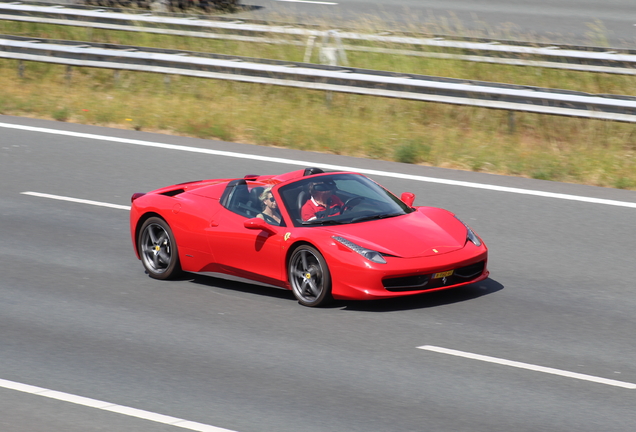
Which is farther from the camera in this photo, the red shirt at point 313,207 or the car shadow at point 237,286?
the car shadow at point 237,286

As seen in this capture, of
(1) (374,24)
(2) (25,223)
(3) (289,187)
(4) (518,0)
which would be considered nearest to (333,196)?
(3) (289,187)

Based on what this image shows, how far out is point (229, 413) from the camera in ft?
21.4

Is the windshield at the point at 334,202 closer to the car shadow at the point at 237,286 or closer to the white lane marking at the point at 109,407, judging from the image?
the car shadow at the point at 237,286

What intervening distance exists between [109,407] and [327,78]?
1191 centimetres

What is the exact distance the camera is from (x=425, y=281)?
8703mm

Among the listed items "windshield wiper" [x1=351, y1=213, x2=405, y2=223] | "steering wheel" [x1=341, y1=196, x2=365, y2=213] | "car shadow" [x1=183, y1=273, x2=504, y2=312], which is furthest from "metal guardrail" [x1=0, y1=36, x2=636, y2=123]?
"steering wheel" [x1=341, y1=196, x2=365, y2=213]

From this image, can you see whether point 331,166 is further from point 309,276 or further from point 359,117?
point 309,276

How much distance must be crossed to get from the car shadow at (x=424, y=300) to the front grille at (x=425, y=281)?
0.85ft

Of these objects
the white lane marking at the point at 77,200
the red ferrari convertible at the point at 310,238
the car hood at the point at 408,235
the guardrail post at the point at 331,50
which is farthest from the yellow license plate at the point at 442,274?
the guardrail post at the point at 331,50

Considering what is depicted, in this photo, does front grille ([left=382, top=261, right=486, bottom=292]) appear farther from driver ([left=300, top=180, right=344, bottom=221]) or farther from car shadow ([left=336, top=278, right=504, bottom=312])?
driver ([left=300, top=180, right=344, bottom=221])

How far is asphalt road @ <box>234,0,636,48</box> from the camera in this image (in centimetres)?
2266

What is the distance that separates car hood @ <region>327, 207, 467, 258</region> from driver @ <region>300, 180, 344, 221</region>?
0.30 m

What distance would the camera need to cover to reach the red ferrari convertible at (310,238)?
8.65 m

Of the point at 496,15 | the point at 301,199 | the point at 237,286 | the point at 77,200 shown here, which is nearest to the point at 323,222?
the point at 301,199
